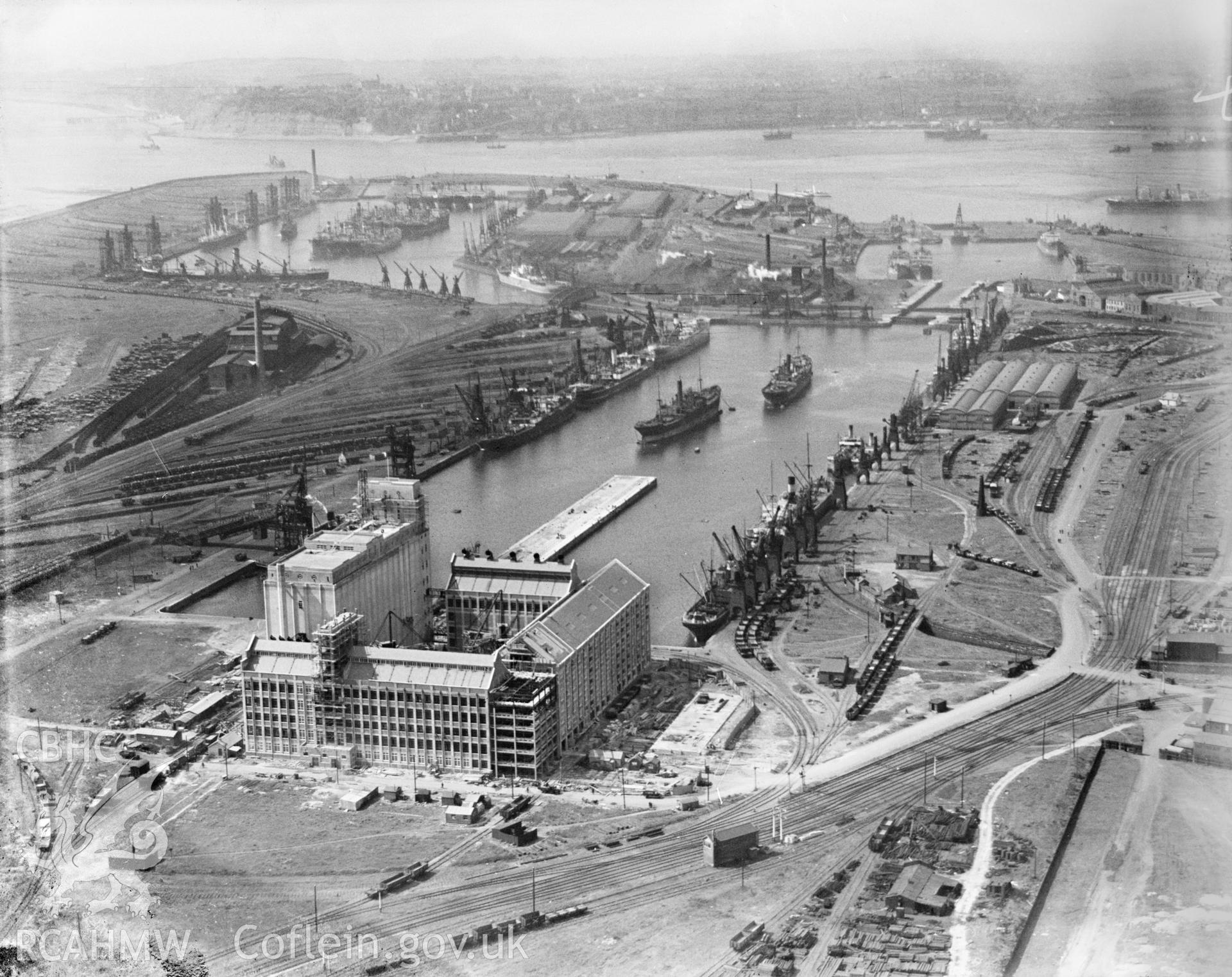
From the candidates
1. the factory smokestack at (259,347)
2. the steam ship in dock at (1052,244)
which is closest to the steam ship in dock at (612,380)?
the factory smokestack at (259,347)

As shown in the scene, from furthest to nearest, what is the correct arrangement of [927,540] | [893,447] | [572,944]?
[893,447]
[927,540]
[572,944]

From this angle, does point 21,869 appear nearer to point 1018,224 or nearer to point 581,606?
point 581,606

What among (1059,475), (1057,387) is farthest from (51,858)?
(1057,387)

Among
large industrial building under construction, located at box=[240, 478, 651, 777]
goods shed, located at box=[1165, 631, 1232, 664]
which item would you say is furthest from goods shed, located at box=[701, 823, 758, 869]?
goods shed, located at box=[1165, 631, 1232, 664]

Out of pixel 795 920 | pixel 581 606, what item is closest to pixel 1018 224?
pixel 581 606

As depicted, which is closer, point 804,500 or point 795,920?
point 795,920

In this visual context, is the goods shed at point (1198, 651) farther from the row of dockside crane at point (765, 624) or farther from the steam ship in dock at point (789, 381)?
the steam ship in dock at point (789, 381)

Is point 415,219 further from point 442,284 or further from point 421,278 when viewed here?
point 442,284

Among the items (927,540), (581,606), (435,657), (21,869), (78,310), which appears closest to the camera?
(21,869)
